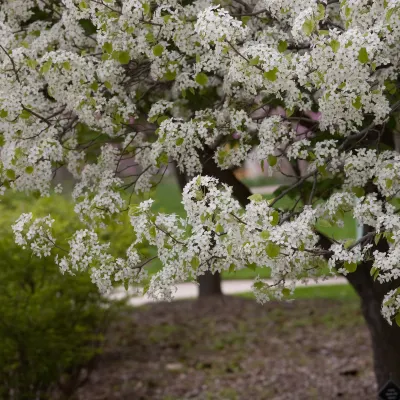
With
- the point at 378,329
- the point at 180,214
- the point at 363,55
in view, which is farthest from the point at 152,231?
the point at 180,214

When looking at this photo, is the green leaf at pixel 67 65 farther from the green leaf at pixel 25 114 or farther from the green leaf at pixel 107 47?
the green leaf at pixel 25 114

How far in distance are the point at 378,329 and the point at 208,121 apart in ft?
9.49

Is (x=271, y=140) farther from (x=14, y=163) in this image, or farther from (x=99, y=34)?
(x=14, y=163)

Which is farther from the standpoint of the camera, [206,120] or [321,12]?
[206,120]

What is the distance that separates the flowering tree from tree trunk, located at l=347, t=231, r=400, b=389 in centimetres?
32

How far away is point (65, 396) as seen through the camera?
29.3 ft

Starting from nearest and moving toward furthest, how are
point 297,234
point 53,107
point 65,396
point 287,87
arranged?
point 297,234, point 287,87, point 53,107, point 65,396

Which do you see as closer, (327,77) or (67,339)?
(327,77)

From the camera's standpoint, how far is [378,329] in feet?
23.8

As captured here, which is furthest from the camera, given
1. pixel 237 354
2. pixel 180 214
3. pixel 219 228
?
pixel 180 214

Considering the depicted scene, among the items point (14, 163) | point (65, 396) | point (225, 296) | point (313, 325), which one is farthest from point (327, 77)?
point (225, 296)

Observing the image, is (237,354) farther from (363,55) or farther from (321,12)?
(363,55)

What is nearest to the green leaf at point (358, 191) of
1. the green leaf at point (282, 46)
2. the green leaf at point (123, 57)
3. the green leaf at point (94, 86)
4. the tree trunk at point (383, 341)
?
the green leaf at point (282, 46)

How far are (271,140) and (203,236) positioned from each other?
1.06 m
